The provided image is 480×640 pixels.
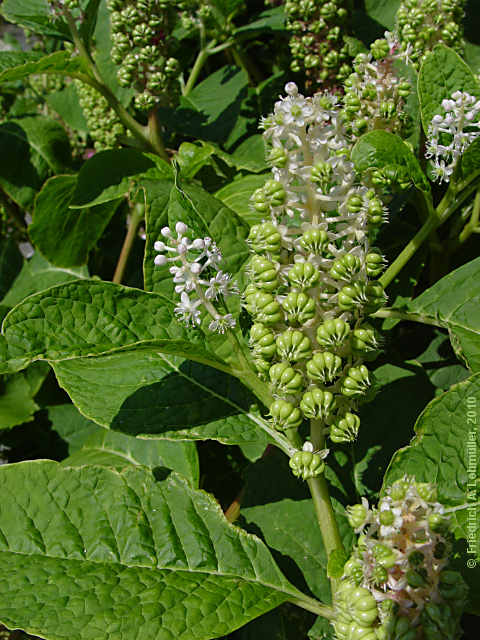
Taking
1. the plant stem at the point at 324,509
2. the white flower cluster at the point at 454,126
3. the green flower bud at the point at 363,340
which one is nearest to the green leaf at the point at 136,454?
the plant stem at the point at 324,509

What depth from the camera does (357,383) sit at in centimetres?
118

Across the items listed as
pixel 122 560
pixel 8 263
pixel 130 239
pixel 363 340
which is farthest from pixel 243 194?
pixel 8 263

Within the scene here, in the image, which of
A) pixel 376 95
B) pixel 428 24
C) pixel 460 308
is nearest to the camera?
pixel 460 308

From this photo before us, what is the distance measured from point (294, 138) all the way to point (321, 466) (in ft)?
2.14

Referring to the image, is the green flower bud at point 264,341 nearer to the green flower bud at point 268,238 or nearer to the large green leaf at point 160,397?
the green flower bud at point 268,238

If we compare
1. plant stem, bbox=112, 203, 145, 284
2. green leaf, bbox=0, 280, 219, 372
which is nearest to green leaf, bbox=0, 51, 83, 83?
plant stem, bbox=112, 203, 145, 284

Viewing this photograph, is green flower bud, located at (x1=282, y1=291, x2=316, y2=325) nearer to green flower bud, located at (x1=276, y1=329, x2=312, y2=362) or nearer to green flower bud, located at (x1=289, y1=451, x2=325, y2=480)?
green flower bud, located at (x1=276, y1=329, x2=312, y2=362)

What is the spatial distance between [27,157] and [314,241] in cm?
237

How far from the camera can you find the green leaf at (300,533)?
1522mm

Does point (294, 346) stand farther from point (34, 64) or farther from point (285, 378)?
point (34, 64)

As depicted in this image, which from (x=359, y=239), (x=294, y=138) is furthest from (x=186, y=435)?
(x=294, y=138)

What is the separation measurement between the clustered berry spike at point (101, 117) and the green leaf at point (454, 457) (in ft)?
5.89

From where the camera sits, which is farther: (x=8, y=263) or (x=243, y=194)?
(x=8, y=263)

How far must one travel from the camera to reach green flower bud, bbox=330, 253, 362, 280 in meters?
1.15
